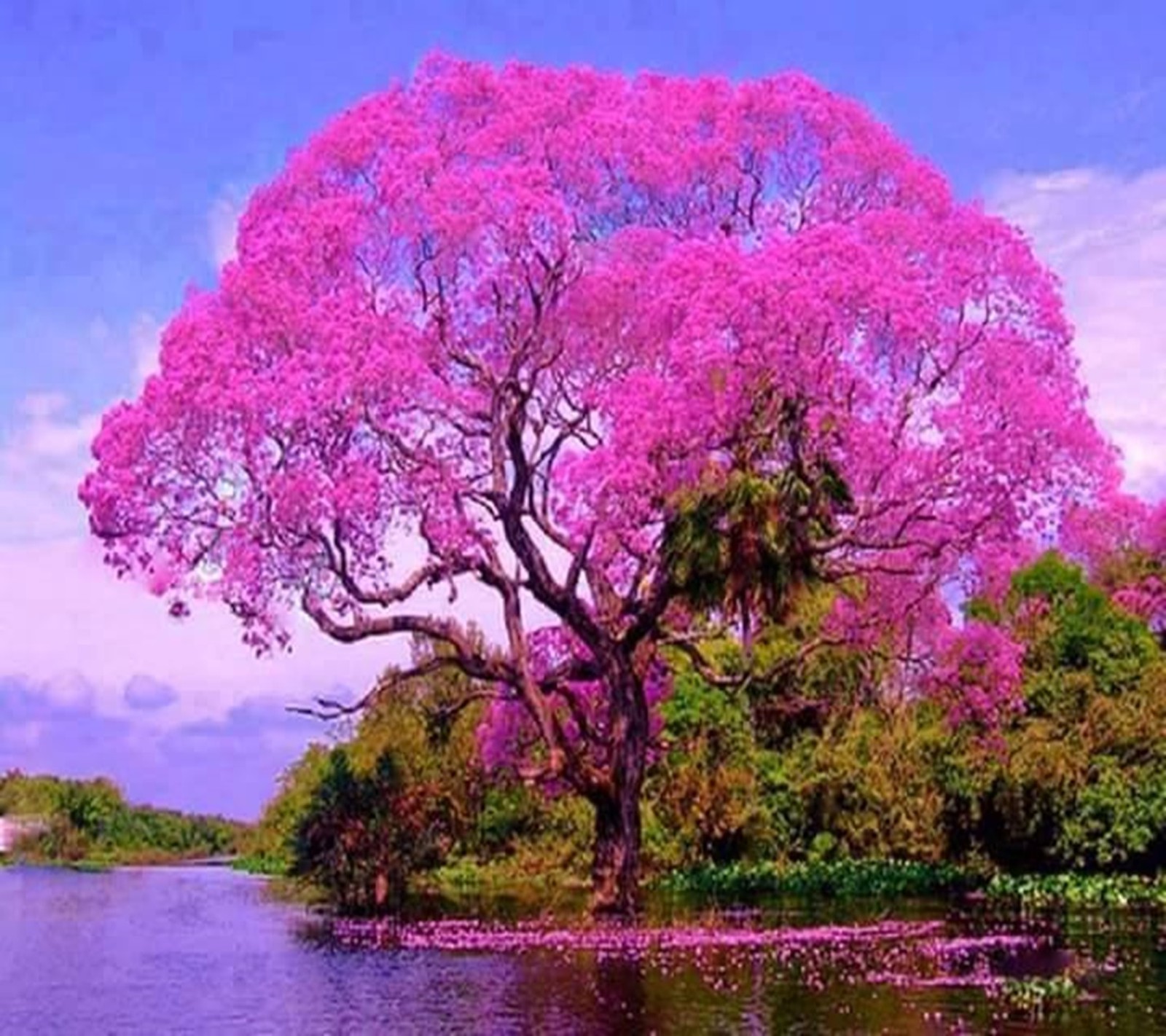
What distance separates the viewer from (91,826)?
132875 millimetres

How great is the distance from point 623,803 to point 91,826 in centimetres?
10694

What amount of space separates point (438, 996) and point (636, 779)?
1424 cm

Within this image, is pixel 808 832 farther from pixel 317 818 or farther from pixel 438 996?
pixel 438 996

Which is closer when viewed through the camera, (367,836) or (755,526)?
(755,526)

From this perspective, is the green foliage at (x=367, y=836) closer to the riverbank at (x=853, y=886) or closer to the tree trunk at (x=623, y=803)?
the riverbank at (x=853, y=886)

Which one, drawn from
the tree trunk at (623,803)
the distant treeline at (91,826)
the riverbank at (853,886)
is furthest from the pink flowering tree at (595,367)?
the distant treeline at (91,826)

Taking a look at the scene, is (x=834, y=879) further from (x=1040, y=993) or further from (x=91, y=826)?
(x=91, y=826)

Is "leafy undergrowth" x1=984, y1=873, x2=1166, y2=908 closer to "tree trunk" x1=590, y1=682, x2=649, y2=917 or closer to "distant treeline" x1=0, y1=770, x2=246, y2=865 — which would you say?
"tree trunk" x1=590, y1=682, x2=649, y2=917

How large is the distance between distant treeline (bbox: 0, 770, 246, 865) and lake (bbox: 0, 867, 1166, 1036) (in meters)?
92.4

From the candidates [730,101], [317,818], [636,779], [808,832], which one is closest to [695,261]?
[730,101]

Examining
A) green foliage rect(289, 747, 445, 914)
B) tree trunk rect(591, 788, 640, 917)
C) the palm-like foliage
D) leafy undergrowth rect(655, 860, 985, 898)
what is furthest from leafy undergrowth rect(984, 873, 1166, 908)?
green foliage rect(289, 747, 445, 914)

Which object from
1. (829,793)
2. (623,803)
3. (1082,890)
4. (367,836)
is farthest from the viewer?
(829,793)

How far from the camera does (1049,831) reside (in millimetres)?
42688

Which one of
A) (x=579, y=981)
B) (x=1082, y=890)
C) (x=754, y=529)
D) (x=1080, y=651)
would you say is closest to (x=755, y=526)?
(x=754, y=529)
